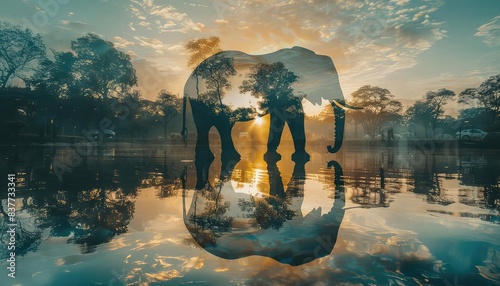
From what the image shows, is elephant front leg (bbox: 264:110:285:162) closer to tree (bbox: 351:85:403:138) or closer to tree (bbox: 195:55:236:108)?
tree (bbox: 195:55:236:108)

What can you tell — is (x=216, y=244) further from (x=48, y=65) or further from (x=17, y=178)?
(x=48, y=65)

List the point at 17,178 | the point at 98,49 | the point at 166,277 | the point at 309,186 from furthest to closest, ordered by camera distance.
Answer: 1. the point at 98,49
2. the point at 17,178
3. the point at 309,186
4. the point at 166,277

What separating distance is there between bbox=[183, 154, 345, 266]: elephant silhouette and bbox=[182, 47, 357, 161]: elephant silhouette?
10158mm

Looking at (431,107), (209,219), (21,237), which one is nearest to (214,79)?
(209,219)

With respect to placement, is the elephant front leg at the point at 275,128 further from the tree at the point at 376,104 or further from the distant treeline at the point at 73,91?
the tree at the point at 376,104

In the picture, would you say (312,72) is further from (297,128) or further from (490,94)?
(490,94)

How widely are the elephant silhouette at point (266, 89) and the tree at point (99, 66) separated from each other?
27.6m

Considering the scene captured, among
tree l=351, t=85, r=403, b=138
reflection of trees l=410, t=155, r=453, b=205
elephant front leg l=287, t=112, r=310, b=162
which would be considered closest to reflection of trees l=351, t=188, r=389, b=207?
reflection of trees l=410, t=155, r=453, b=205

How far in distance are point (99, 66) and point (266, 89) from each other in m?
31.5

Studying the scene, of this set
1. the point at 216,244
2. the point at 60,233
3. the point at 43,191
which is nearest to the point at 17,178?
the point at 43,191

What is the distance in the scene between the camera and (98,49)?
4072cm

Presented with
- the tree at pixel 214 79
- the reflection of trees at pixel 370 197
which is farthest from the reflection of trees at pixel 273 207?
the tree at pixel 214 79

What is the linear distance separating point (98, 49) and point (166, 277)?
1754 inches

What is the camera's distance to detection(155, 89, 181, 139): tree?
2388 inches
